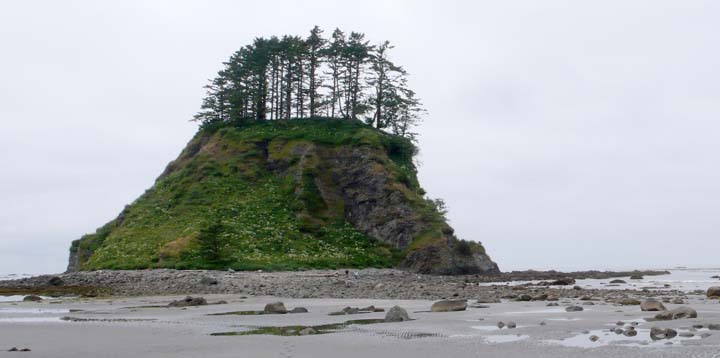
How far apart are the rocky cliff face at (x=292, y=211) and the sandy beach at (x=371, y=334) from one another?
37.5 metres

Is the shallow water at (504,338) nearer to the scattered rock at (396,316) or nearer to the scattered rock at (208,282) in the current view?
the scattered rock at (396,316)

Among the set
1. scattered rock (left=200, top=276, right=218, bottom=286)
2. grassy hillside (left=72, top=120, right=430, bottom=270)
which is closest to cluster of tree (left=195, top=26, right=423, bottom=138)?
grassy hillside (left=72, top=120, right=430, bottom=270)

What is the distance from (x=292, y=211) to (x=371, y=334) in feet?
199

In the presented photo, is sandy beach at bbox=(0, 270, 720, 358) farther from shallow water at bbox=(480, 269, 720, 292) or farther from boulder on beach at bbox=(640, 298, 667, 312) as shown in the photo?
shallow water at bbox=(480, 269, 720, 292)

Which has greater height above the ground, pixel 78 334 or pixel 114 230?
pixel 114 230

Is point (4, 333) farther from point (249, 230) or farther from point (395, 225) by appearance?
point (395, 225)

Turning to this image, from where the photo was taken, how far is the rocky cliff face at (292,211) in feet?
224

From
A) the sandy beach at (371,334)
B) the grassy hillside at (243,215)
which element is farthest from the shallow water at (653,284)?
the sandy beach at (371,334)

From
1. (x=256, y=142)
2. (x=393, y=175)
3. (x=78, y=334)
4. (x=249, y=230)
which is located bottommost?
(x=78, y=334)

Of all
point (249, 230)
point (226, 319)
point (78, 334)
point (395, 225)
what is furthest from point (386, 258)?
point (78, 334)

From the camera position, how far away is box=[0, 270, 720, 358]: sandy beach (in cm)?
1479

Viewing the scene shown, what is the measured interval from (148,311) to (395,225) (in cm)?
4822

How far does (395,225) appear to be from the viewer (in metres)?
76.3

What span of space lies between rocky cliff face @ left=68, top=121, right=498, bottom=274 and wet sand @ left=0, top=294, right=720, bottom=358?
38247 millimetres
